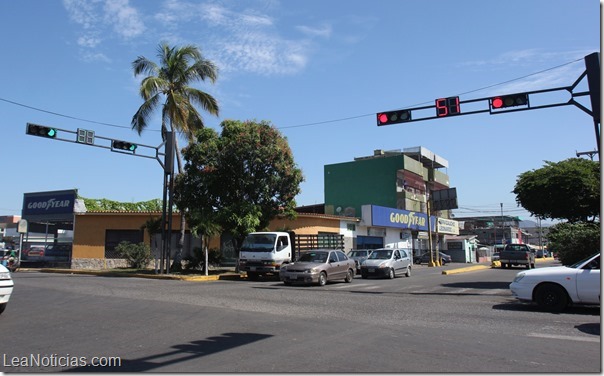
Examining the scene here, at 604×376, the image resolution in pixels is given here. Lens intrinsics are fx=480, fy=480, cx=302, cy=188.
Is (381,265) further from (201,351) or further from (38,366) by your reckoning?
(38,366)

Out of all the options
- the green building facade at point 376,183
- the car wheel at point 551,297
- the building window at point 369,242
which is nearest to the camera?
the car wheel at point 551,297

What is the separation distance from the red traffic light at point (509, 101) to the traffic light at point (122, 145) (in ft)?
49.9

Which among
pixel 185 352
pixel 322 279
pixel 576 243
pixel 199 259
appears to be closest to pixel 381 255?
pixel 322 279

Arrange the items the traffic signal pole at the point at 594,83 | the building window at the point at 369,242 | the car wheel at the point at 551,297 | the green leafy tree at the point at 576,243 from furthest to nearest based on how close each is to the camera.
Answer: the building window at the point at 369,242 → the green leafy tree at the point at 576,243 → the traffic signal pole at the point at 594,83 → the car wheel at the point at 551,297

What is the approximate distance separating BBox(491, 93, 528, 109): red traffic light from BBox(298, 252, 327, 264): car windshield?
8961mm

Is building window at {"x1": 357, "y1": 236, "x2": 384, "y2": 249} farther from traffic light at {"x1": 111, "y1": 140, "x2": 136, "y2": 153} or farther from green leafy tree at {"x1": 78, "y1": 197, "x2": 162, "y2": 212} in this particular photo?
traffic light at {"x1": 111, "y1": 140, "x2": 136, "y2": 153}

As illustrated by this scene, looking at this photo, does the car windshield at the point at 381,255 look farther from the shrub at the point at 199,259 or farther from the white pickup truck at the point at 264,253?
the shrub at the point at 199,259

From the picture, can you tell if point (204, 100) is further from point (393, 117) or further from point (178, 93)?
point (393, 117)

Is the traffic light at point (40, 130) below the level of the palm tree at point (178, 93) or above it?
below

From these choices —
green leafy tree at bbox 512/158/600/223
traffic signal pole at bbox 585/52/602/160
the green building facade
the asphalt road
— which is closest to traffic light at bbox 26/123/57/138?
the asphalt road

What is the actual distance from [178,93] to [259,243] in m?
11.2

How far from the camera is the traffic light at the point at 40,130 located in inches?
711

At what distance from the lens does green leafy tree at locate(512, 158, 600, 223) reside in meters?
23.5

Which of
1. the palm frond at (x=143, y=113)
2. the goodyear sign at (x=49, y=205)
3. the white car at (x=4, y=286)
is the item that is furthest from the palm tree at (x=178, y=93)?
the white car at (x=4, y=286)
